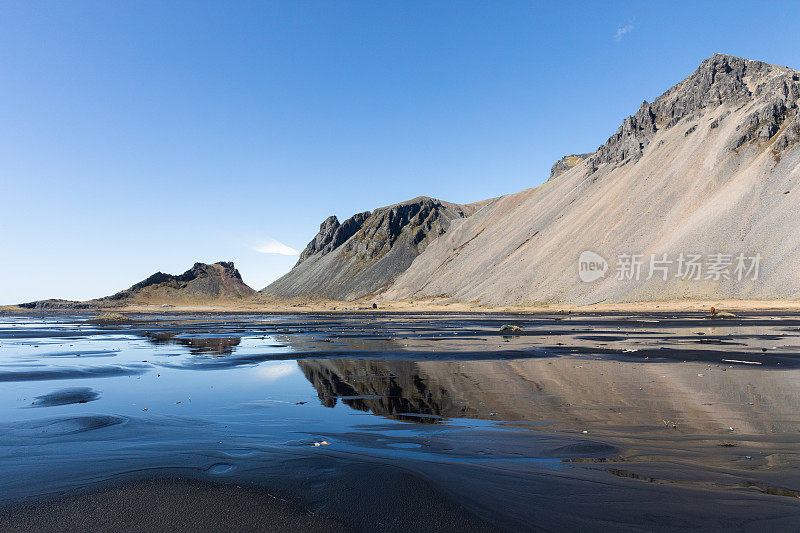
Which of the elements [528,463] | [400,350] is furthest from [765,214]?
[528,463]

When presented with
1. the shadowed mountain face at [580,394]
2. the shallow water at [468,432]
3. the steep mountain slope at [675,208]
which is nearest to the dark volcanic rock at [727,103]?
the steep mountain slope at [675,208]

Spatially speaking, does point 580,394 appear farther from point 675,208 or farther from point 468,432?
point 675,208

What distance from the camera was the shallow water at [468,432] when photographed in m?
5.79

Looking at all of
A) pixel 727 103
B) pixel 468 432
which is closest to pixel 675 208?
pixel 727 103

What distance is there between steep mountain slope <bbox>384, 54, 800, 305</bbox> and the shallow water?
2382 inches

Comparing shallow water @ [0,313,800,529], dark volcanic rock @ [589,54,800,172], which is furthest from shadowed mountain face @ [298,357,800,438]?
dark volcanic rock @ [589,54,800,172]

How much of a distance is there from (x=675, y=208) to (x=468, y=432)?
9632 centimetres

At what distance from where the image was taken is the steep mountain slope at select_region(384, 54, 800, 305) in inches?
2687

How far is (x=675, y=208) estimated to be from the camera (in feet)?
283

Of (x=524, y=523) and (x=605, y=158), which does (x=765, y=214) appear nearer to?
(x=605, y=158)

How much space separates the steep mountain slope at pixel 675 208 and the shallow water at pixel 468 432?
60.5 meters

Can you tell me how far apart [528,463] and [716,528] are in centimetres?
278

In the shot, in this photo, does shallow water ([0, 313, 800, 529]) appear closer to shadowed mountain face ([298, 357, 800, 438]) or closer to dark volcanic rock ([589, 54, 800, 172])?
shadowed mountain face ([298, 357, 800, 438])

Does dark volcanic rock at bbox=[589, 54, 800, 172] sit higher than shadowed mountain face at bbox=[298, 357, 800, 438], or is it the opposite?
dark volcanic rock at bbox=[589, 54, 800, 172]
